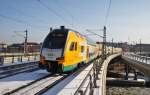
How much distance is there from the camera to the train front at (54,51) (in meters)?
17.8

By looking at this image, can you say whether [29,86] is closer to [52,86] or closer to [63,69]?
[52,86]

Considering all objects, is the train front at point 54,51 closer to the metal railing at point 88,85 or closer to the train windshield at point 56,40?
the train windshield at point 56,40

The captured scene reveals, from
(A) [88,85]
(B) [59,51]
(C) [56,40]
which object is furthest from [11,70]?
(A) [88,85]

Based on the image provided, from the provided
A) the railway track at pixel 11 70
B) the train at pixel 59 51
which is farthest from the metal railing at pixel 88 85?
the railway track at pixel 11 70

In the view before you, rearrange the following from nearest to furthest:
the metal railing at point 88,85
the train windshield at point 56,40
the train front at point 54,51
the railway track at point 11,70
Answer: the metal railing at point 88,85 → the train front at point 54,51 → the train windshield at point 56,40 → the railway track at point 11,70

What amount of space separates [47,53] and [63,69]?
63.4 inches

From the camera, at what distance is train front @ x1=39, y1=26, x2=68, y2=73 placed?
1784 centimetres

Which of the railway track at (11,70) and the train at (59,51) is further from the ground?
the train at (59,51)

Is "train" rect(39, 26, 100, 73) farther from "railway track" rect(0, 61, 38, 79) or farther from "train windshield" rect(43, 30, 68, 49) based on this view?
"railway track" rect(0, 61, 38, 79)

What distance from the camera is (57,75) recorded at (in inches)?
733

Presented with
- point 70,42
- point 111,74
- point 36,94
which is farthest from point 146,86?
point 36,94

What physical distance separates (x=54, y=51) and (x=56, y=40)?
3.19 ft

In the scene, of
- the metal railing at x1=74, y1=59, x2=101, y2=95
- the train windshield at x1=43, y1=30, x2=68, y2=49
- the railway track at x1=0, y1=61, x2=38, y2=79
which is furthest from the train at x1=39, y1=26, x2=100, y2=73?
the metal railing at x1=74, y1=59, x2=101, y2=95

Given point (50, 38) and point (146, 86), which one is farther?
point (146, 86)
